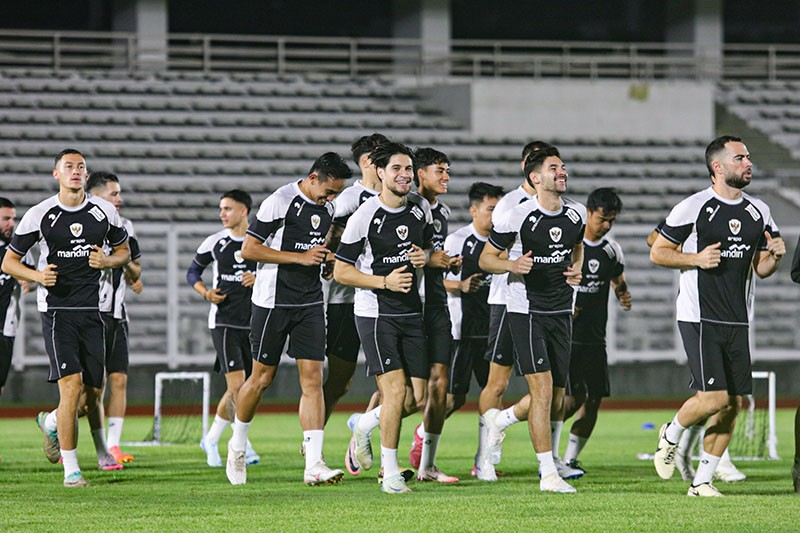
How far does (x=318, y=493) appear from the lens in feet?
32.2

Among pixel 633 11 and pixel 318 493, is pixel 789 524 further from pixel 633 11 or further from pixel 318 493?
pixel 633 11

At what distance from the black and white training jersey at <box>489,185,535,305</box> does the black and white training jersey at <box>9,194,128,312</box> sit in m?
2.85

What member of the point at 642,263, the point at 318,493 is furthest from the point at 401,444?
the point at 642,263

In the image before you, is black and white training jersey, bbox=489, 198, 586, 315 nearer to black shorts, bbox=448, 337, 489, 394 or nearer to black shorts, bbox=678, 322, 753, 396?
black shorts, bbox=678, 322, 753, 396

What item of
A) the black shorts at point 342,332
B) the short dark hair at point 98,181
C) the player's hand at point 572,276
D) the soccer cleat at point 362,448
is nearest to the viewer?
the player's hand at point 572,276

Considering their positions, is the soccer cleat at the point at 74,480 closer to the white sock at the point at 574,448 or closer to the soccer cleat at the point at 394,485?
the soccer cleat at the point at 394,485

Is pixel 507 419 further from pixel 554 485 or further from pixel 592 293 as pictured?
pixel 592 293

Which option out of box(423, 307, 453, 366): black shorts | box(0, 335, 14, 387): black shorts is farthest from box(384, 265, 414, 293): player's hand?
box(0, 335, 14, 387): black shorts

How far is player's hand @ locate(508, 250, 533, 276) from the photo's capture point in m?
9.85

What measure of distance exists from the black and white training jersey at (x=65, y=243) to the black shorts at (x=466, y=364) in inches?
122

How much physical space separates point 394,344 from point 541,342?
1014 millimetres

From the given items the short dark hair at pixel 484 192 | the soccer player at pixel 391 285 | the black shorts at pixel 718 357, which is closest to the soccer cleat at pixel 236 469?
Answer: the soccer player at pixel 391 285

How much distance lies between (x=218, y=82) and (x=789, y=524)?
2220 centimetres

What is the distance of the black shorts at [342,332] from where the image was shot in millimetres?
11352
